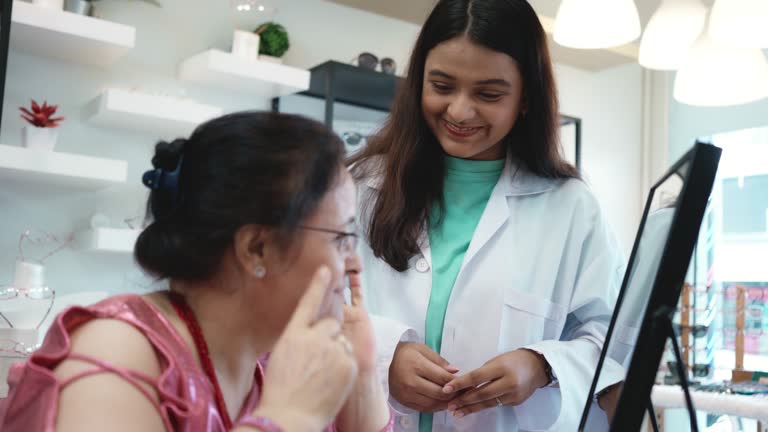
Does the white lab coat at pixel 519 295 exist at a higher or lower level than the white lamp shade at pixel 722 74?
lower

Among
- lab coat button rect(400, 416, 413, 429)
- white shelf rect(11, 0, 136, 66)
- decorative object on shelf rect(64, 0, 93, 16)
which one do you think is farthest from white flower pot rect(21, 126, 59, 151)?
lab coat button rect(400, 416, 413, 429)

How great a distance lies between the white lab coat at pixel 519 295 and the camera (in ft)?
4.51

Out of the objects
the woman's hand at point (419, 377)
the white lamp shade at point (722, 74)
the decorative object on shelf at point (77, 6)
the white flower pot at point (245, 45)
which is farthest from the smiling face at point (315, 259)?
the white flower pot at point (245, 45)

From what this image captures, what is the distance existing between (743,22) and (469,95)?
1.05m

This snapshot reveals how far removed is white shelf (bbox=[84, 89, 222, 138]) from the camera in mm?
2854

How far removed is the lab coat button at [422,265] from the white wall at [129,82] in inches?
73.4

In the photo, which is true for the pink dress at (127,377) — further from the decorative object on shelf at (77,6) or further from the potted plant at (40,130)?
the decorative object on shelf at (77,6)

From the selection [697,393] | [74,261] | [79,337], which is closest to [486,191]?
[79,337]

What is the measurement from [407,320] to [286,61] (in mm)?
2432

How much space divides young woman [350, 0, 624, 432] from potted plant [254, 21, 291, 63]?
195cm

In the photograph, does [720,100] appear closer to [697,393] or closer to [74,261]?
[697,393]

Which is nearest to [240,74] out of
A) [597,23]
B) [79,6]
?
[79,6]

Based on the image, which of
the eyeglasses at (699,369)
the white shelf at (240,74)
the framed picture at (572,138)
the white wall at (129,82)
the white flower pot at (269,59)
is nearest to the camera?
the white wall at (129,82)

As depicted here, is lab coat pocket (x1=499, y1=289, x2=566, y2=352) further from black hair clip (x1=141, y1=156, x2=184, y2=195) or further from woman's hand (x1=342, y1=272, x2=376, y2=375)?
black hair clip (x1=141, y1=156, x2=184, y2=195)
